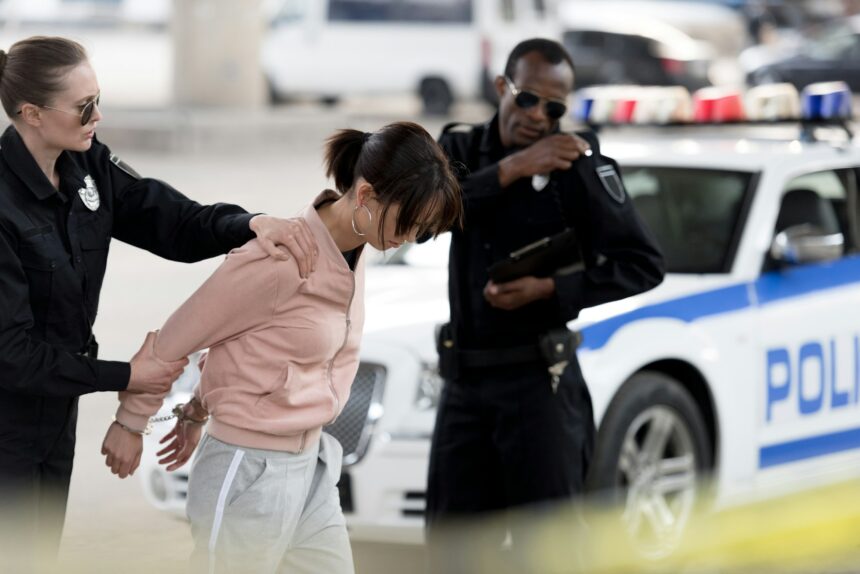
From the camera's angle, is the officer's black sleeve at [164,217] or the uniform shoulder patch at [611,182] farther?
the uniform shoulder patch at [611,182]

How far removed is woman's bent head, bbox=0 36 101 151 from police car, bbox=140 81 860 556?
233cm

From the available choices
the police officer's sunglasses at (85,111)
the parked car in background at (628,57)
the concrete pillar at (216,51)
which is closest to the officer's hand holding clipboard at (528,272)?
the police officer's sunglasses at (85,111)

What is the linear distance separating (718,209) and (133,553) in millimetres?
2555

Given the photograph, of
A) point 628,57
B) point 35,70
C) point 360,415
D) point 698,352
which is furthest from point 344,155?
point 628,57

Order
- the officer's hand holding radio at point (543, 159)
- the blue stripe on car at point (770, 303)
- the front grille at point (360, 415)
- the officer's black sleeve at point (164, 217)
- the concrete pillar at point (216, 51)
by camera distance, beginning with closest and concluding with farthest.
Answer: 1. the officer's black sleeve at point (164, 217)
2. the officer's hand holding radio at point (543, 159)
3. the front grille at point (360, 415)
4. the blue stripe on car at point (770, 303)
5. the concrete pillar at point (216, 51)

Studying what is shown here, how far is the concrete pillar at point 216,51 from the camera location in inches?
801

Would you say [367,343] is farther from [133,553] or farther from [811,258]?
[811,258]

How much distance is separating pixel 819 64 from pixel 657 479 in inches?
886

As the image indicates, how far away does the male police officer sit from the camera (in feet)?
15.1

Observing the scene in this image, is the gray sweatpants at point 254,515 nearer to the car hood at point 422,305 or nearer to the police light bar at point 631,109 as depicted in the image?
the car hood at point 422,305

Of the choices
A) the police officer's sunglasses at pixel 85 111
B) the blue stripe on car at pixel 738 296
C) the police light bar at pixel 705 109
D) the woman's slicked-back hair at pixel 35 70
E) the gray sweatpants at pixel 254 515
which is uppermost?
the woman's slicked-back hair at pixel 35 70

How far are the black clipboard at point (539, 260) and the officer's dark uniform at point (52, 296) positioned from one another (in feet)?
3.64

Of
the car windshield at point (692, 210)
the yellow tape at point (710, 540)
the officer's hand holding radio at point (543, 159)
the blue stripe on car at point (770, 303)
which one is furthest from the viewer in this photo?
the car windshield at point (692, 210)

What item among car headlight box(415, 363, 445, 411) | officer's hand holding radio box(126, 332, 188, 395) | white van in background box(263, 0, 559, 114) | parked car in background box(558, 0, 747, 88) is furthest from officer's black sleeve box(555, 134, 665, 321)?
parked car in background box(558, 0, 747, 88)
